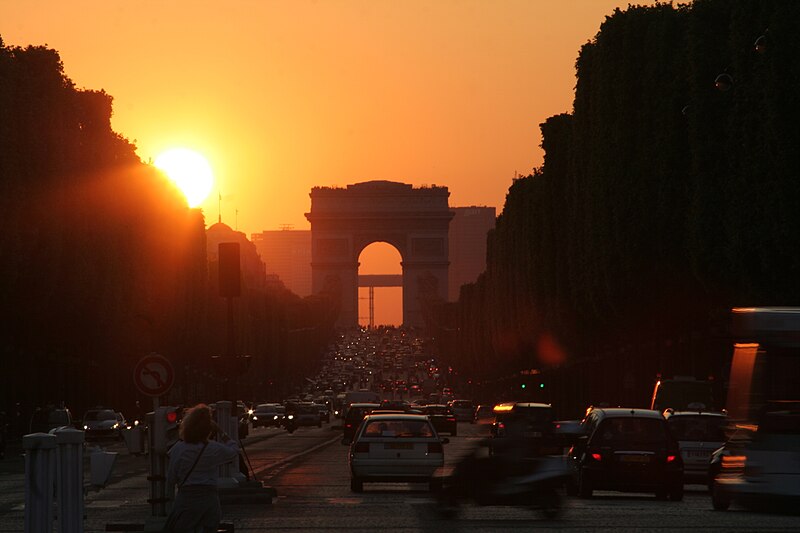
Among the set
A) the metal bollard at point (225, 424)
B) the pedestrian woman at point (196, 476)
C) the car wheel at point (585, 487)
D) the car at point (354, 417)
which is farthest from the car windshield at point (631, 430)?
the car at point (354, 417)

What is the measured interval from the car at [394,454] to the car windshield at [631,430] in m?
4.04

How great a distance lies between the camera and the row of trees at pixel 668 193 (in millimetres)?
44750

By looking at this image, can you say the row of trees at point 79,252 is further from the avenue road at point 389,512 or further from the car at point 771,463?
the car at point 771,463

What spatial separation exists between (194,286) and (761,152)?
65.3m

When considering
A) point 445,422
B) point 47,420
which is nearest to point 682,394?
point 47,420

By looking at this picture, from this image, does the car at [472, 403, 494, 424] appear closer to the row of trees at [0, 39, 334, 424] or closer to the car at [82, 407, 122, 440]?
the row of trees at [0, 39, 334, 424]

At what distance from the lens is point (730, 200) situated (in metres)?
48.0

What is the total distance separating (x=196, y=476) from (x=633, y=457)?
15065mm

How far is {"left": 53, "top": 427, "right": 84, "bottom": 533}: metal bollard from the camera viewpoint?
17.8 m

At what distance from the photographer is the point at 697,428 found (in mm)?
36375

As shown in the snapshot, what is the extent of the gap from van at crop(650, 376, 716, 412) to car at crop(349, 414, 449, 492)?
14950 millimetres

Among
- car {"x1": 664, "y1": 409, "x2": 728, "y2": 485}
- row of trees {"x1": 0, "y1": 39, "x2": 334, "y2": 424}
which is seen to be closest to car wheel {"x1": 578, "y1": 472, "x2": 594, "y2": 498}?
car {"x1": 664, "y1": 409, "x2": 728, "y2": 485}

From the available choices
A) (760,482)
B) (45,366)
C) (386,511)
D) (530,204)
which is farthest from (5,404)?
(760,482)

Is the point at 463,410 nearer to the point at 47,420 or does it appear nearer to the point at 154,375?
the point at 47,420
